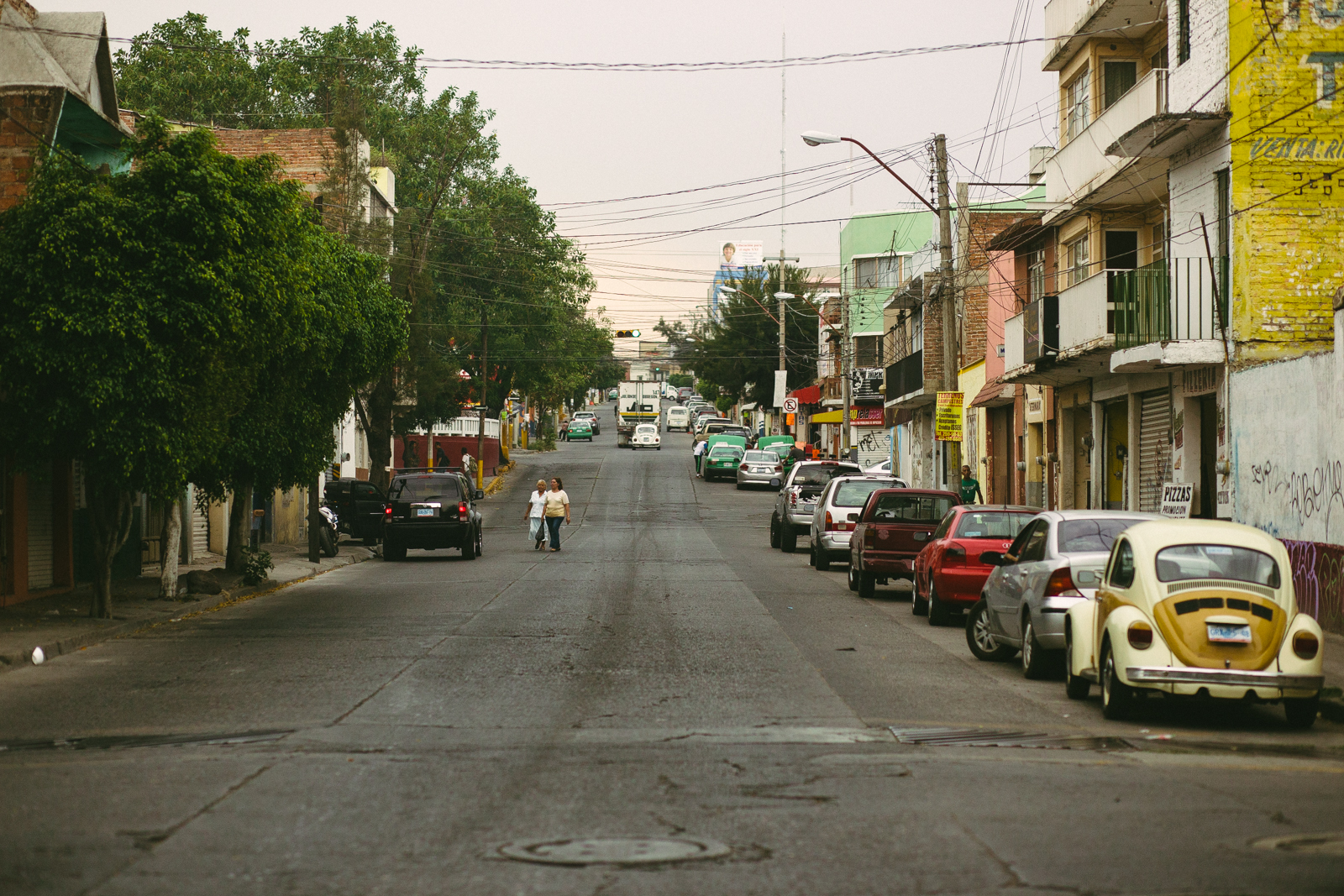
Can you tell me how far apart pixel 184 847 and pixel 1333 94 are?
19.3 metres

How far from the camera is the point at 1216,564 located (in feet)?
35.5

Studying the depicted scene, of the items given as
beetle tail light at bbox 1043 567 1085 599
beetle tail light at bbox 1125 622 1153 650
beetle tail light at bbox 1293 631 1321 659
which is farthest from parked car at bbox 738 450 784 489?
beetle tail light at bbox 1293 631 1321 659

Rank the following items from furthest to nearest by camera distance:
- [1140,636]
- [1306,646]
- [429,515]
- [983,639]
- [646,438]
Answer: [646,438] → [429,515] → [983,639] → [1140,636] → [1306,646]

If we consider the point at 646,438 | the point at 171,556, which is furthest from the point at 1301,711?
the point at 646,438

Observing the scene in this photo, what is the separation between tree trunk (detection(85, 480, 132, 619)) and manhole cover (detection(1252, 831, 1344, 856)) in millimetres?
14939

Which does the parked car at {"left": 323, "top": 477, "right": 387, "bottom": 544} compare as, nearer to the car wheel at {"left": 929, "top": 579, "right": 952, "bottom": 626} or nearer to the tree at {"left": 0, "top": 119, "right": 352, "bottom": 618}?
the tree at {"left": 0, "top": 119, "right": 352, "bottom": 618}

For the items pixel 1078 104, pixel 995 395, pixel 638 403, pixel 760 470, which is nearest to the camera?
pixel 1078 104

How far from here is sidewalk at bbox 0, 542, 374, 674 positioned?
50.8ft

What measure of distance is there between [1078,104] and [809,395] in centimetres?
5187

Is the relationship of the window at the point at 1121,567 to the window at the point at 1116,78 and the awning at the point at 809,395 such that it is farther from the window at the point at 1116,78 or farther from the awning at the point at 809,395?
the awning at the point at 809,395

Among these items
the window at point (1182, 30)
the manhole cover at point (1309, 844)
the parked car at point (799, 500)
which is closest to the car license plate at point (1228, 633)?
the manhole cover at point (1309, 844)

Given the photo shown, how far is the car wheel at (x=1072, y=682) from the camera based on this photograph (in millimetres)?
11984

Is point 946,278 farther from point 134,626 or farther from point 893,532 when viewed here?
point 134,626

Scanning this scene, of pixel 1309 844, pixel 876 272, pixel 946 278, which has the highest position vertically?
pixel 876 272
